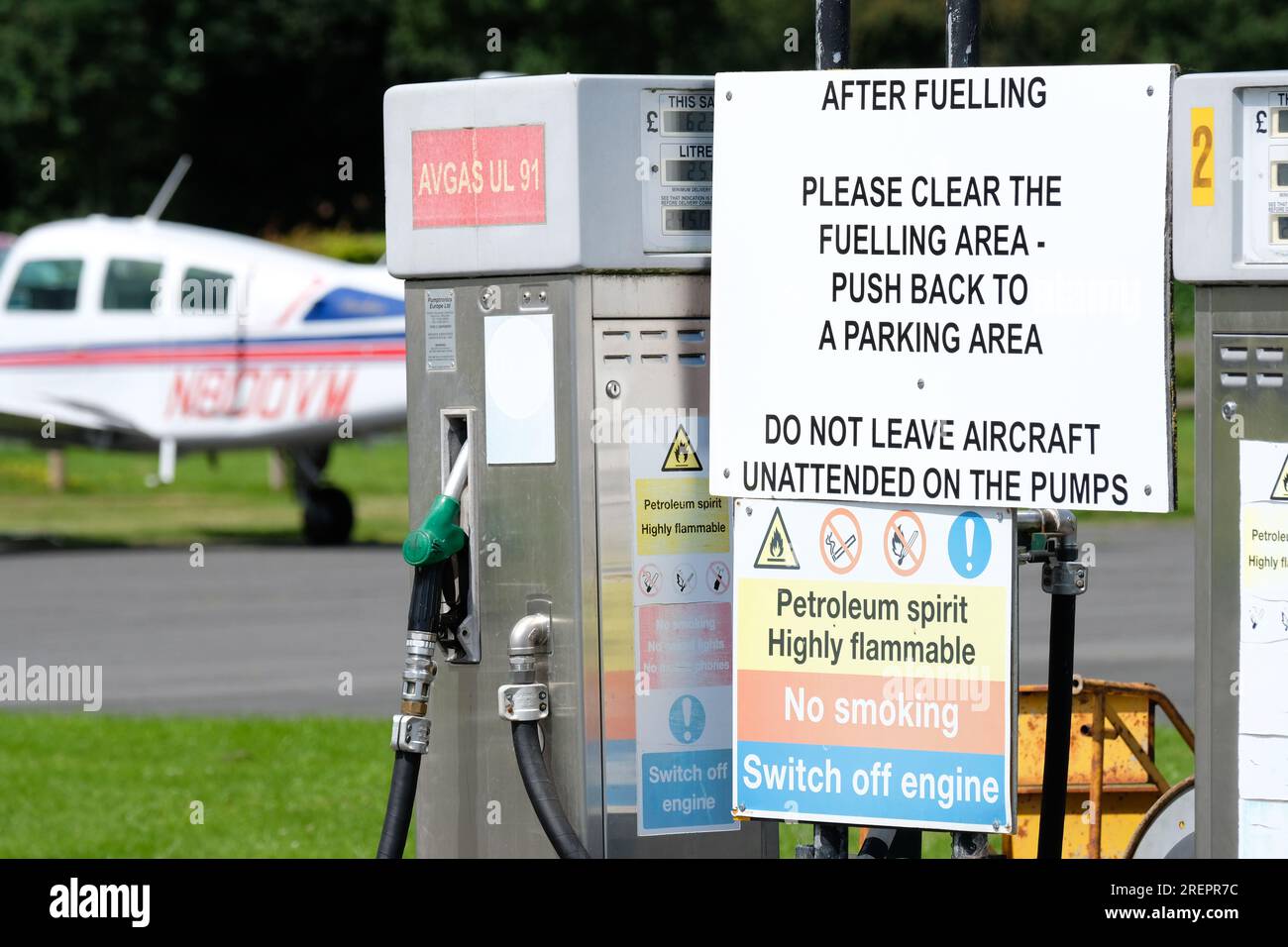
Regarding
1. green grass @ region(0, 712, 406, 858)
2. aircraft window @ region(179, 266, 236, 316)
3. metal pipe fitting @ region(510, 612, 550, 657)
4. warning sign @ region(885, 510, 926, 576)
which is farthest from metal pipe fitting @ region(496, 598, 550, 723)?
aircraft window @ region(179, 266, 236, 316)

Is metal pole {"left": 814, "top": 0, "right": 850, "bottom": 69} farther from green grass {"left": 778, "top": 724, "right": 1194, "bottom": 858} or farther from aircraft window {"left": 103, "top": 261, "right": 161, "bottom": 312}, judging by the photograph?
aircraft window {"left": 103, "top": 261, "right": 161, "bottom": 312}

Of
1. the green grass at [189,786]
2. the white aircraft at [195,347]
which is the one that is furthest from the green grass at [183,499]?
the green grass at [189,786]

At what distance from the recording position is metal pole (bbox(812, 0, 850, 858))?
517cm

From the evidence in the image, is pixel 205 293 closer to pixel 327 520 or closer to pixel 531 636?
pixel 327 520

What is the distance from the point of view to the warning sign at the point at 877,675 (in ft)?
15.9

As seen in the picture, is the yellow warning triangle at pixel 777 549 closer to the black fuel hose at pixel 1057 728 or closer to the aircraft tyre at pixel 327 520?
the black fuel hose at pixel 1057 728

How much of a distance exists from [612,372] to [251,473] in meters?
26.1

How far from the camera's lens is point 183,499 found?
87.1 ft

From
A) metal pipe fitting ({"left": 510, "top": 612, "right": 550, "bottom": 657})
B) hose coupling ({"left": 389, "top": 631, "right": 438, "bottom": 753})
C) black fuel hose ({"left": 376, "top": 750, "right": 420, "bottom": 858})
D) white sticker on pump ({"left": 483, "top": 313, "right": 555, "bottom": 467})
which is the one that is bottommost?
black fuel hose ({"left": 376, "top": 750, "right": 420, "bottom": 858})

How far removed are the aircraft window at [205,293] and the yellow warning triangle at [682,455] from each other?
1407 centimetres

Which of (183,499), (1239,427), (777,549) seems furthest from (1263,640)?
(183,499)

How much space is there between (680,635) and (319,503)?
584 inches

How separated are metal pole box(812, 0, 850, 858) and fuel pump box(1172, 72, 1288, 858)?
36.0 inches

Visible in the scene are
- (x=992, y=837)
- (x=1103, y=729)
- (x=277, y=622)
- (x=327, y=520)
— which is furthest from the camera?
(x=327, y=520)
